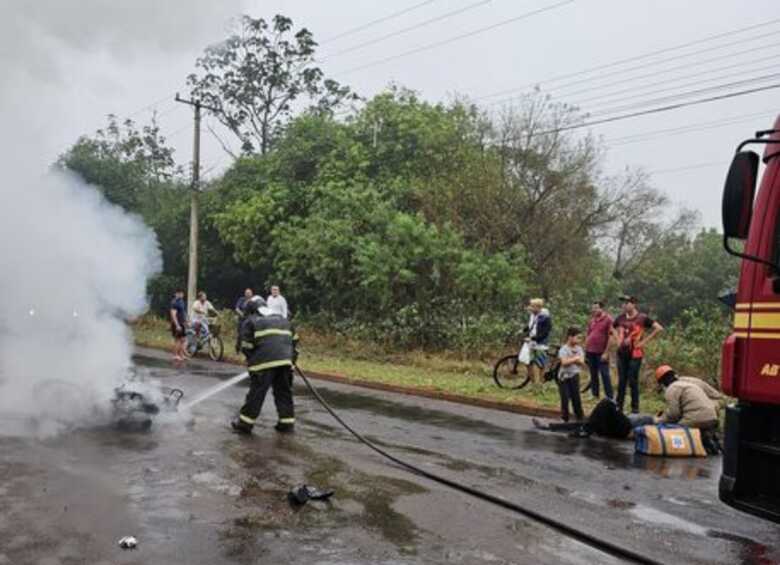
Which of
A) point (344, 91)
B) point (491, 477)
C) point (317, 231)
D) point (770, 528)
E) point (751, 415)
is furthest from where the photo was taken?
point (344, 91)

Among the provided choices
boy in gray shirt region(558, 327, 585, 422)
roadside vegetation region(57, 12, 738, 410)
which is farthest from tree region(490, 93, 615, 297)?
boy in gray shirt region(558, 327, 585, 422)

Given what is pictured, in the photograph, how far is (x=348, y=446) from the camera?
916 centimetres

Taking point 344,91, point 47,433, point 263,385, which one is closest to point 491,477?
point 263,385

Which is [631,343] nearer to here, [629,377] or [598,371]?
[629,377]

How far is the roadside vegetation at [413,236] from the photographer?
19.4m

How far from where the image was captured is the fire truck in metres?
4.54

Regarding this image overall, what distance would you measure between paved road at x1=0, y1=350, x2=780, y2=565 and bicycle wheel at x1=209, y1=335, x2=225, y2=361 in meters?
9.53

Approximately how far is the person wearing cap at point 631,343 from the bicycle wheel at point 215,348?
10959mm

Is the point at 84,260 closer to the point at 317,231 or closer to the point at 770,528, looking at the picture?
the point at 770,528

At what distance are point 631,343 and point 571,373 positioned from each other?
4.99ft

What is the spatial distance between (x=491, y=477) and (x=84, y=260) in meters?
7.31

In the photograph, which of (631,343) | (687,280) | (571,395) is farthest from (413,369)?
(687,280)

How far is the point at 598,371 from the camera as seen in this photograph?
1307 cm

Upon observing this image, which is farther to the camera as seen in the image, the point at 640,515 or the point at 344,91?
the point at 344,91
